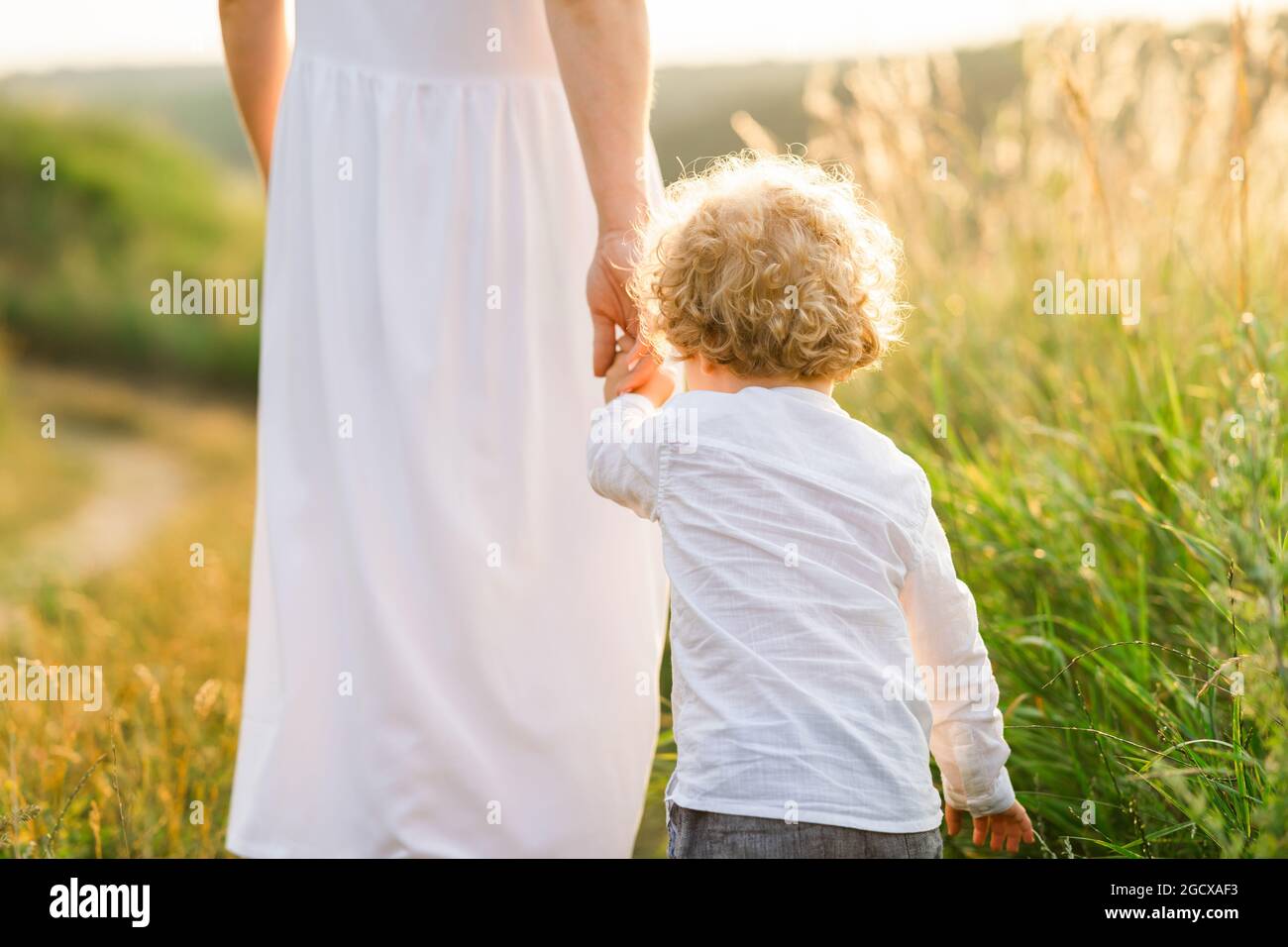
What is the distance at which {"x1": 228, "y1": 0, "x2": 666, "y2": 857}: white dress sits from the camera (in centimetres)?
165

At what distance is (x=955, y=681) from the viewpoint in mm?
1377

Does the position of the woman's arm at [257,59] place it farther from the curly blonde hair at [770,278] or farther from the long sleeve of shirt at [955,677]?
the long sleeve of shirt at [955,677]

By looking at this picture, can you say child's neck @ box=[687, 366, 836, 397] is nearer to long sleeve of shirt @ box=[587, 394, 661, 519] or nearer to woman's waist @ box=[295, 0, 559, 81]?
long sleeve of shirt @ box=[587, 394, 661, 519]

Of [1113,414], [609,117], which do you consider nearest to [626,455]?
[609,117]

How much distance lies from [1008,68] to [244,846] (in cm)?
672

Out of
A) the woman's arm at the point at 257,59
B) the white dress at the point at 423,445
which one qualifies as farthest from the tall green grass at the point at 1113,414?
the woman's arm at the point at 257,59

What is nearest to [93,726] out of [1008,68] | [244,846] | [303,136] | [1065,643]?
[244,846]

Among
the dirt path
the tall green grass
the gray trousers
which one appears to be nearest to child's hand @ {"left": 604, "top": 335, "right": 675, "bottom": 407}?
the gray trousers

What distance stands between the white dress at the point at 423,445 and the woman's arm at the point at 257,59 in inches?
6.3

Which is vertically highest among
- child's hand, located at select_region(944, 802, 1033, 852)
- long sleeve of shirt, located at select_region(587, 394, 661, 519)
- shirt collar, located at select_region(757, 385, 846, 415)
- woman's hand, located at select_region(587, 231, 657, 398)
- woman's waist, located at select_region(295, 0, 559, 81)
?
woman's waist, located at select_region(295, 0, 559, 81)

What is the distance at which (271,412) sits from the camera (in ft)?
5.63

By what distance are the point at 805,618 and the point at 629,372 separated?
43 cm

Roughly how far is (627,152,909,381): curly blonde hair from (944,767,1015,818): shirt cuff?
0.51m

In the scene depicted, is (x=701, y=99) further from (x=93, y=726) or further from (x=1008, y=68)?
(x=93, y=726)
